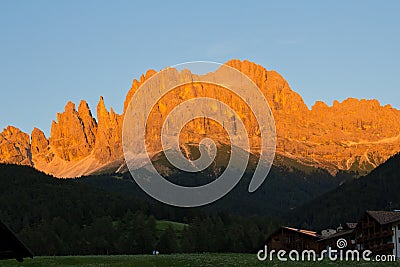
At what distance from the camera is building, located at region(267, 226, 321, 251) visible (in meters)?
124

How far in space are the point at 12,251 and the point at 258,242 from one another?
15884 centimetres

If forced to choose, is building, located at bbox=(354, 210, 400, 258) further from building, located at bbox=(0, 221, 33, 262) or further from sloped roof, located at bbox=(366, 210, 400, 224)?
building, located at bbox=(0, 221, 33, 262)

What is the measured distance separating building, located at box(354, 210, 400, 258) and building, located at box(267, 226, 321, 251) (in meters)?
15.3

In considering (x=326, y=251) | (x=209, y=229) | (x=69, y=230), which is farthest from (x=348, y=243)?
(x=69, y=230)

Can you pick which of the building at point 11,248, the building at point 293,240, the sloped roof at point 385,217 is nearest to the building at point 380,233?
the sloped roof at point 385,217

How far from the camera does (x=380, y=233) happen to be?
335ft

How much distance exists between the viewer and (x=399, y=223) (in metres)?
98.9

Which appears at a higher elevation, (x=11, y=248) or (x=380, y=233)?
(x=380, y=233)

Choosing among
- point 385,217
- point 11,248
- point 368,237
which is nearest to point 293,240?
point 368,237

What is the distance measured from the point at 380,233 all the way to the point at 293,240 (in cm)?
2951

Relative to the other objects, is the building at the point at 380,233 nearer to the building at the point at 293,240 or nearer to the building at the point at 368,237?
the building at the point at 368,237

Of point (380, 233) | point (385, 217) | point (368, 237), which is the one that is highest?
point (385, 217)

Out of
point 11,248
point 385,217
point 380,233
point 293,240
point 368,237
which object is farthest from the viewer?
point 293,240

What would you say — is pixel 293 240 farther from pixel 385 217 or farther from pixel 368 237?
pixel 385 217
